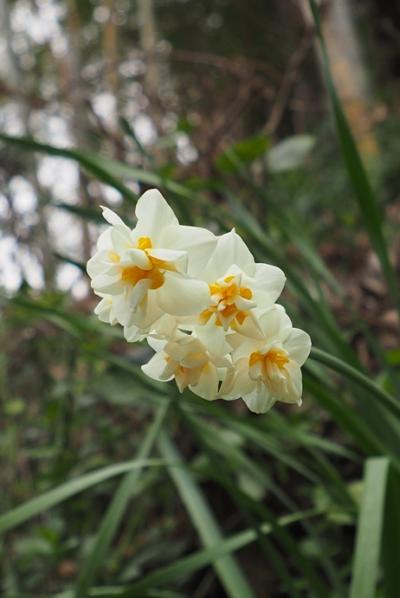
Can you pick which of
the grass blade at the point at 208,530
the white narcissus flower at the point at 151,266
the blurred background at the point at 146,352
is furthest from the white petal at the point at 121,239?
the grass blade at the point at 208,530

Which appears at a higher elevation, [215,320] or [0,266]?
[215,320]

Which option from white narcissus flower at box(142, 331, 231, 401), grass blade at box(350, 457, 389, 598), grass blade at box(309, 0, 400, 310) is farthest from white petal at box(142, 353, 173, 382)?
grass blade at box(309, 0, 400, 310)

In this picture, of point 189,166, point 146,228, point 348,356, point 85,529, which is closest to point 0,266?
point 189,166

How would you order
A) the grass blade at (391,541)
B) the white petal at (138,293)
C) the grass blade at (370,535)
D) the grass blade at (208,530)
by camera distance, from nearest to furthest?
the white petal at (138,293) → the grass blade at (370,535) → the grass blade at (391,541) → the grass blade at (208,530)

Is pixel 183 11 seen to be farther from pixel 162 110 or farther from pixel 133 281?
pixel 133 281

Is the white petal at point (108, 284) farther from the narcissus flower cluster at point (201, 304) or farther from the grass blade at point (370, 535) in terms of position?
the grass blade at point (370, 535)

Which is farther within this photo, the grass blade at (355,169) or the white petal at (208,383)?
the grass blade at (355,169)
